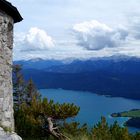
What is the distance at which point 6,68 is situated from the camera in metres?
13.6

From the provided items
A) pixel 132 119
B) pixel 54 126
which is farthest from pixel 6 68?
pixel 132 119

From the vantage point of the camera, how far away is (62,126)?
61.1 feet

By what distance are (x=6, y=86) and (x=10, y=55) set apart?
1297mm

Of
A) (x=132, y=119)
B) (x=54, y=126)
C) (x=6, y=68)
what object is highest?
(x=6, y=68)

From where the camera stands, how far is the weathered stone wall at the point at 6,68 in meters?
13.1

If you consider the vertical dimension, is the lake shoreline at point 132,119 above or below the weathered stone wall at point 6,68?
below

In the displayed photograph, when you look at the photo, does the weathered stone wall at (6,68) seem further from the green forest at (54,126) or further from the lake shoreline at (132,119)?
the lake shoreline at (132,119)

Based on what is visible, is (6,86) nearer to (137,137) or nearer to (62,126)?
(62,126)

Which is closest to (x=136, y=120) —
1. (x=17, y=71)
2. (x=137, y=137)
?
(x=17, y=71)

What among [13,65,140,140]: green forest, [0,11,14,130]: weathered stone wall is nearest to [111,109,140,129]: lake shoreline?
[13,65,140,140]: green forest

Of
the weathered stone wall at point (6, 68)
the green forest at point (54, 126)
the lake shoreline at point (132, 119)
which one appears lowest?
the lake shoreline at point (132, 119)

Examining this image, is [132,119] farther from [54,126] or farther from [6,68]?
[6,68]

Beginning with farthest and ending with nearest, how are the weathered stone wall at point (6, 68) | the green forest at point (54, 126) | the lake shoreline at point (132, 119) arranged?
the lake shoreline at point (132, 119) → the green forest at point (54, 126) → the weathered stone wall at point (6, 68)

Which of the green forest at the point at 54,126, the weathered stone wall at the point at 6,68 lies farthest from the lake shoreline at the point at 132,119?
the weathered stone wall at the point at 6,68
